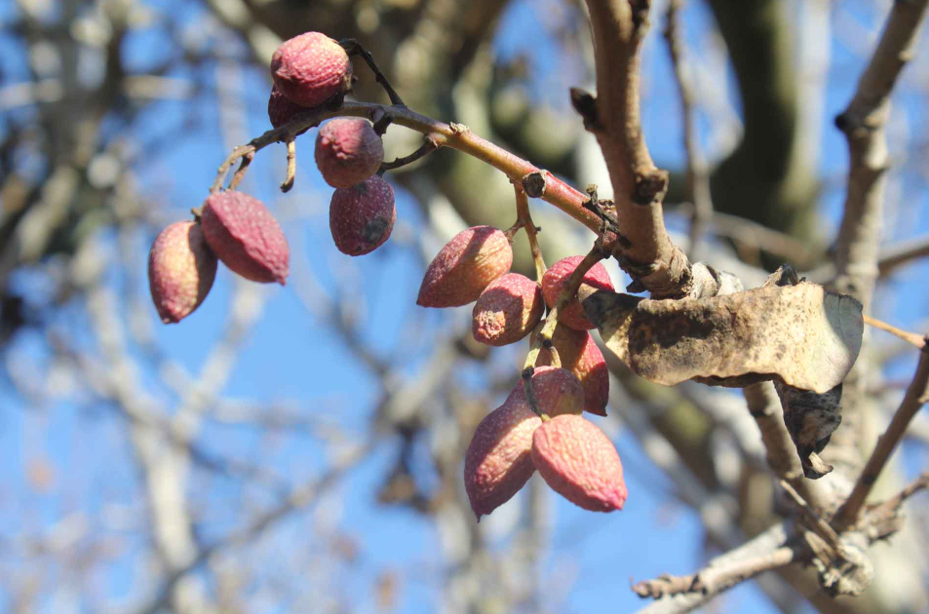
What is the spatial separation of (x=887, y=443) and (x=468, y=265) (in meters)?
0.62

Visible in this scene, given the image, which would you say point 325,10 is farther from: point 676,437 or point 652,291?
point 652,291

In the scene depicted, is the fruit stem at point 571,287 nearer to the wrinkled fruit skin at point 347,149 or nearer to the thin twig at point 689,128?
the wrinkled fruit skin at point 347,149

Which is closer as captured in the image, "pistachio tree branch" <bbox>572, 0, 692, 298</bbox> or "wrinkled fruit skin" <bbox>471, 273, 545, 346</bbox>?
"pistachio tree branch" <bbox>572, 0, 692, 298</bbox>

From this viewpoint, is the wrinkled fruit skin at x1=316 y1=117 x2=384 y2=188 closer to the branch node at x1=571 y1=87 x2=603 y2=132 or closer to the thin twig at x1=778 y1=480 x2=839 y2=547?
the branch node at x1=571 y1=87 x2=603 y2=132

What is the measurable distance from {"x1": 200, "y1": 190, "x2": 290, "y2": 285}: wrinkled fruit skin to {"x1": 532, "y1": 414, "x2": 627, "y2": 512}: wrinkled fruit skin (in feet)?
1.05

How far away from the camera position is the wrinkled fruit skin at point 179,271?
2.66 ft

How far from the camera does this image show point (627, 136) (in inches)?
25.8

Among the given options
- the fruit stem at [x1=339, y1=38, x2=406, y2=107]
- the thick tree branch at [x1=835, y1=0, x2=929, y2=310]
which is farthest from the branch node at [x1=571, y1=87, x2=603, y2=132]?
the thick tree branch at [x1=835, y1=0, x2=929, y2=310]

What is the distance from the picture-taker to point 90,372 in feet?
16.6

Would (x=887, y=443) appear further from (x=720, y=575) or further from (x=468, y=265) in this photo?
(x=468, y=265)

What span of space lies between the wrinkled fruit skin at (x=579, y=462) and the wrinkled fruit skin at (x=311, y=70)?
395mm

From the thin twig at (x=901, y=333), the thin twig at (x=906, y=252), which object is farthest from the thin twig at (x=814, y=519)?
the thin twig at (x=906, y=252)

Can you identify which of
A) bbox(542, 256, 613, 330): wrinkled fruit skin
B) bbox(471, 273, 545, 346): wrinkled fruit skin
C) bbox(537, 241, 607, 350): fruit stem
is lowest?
bbox(471, 273, 545, 346): wrinkled fruit skin

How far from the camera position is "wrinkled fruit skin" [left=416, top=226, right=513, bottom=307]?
94 centimetres
